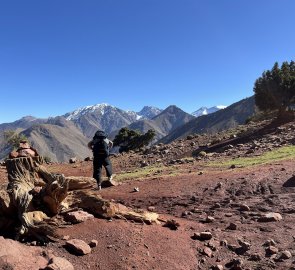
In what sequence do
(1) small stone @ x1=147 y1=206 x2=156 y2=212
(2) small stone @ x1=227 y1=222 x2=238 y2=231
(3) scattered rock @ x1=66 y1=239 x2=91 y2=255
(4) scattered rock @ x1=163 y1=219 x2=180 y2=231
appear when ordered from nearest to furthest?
1. (3) scattered rock @ x1=66 y1=239 x2=91 y2=255
2. (4) scattered rock @ x1=163 y1=219 x2=180 y2=231
3. (2) small stone @ x1=227 y1=222 x2=238 y2=231
4. (1) small stone @ x1=147 y1=206 x2=156 y2=212

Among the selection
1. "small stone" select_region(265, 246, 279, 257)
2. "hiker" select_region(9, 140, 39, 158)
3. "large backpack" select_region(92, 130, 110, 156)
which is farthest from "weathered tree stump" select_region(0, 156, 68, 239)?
"large backpack" select_region(92, 130, 110, 156)

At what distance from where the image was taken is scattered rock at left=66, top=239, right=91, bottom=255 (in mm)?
7035

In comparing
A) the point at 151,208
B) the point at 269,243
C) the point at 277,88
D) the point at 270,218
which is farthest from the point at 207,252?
the point at 277,88

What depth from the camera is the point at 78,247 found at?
7055mm

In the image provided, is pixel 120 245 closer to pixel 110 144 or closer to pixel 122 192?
pixel 122 192

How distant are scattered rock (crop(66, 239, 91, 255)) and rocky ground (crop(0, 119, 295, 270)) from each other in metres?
0.06

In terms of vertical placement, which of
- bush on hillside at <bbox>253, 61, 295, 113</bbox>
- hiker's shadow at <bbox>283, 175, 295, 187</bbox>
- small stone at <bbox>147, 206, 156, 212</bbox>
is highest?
bush on hillside at <bbox>253, 61, 295, 113</bbox>

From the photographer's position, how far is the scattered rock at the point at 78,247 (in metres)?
7.04

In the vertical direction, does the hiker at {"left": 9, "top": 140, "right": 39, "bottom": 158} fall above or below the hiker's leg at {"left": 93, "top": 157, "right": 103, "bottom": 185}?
above

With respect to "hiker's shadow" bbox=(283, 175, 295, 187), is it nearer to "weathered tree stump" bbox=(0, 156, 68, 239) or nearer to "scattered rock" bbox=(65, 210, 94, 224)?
"scattered rock" bbox=(65, 210, 94, 224)

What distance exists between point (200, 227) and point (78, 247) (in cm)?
316

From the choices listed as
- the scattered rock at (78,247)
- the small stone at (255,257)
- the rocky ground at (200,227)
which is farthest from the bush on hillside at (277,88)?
the scattered rock at (78,247)

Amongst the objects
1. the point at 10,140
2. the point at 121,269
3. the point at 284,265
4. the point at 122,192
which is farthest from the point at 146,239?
the point at 10,140

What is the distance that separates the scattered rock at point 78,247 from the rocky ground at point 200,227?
0.06 m
